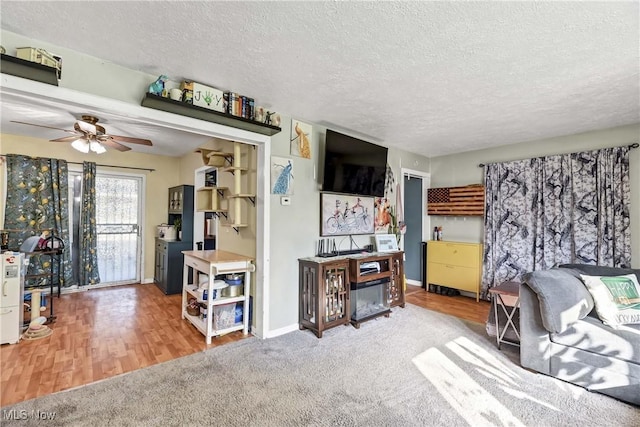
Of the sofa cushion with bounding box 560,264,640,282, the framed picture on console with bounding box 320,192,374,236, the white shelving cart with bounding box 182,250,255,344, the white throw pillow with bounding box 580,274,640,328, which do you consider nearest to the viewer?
the white throw pillow with bounding box 580,274,640,328

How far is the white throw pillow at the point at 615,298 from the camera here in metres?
2.08

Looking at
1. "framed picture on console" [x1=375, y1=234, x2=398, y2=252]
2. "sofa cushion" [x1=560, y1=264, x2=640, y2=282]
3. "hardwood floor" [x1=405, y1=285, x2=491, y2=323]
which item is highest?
"framed picture on console" [x1=375, y1=234, x2=398, y2=252]

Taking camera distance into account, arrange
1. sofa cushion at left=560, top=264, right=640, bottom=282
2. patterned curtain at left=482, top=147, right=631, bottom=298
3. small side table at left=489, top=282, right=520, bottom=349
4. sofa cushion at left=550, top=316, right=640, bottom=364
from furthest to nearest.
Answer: patterned curtain at left=482, top=147, right=631, bottom=298 → small side table at left=489, top=282, right=520, bottom=349 → sofa cushion at left=560, top=264, right=640, bottom=282 → sofa cushion at left=550, top=316, right=640, bottom=364

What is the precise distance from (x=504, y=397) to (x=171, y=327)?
121 inches

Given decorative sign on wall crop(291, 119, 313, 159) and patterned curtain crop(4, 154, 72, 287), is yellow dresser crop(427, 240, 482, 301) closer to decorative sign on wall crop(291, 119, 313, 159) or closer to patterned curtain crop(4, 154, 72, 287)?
decorative sign on wall crop(291, 119, 313, 159)

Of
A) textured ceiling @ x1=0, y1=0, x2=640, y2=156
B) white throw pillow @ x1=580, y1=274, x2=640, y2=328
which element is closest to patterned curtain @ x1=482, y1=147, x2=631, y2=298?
textured ceiling @ x1=0, y1=0, x2=640, y2=156

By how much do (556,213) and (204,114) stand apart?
4231 mm

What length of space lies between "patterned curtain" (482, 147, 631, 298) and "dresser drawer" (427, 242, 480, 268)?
16cm

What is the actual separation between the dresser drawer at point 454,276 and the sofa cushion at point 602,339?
2147 millimetres

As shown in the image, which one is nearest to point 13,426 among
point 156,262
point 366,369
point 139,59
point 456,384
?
point 366,369

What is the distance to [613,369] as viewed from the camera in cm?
193

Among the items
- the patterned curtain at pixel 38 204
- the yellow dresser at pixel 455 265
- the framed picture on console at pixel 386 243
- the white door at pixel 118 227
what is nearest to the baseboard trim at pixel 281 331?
the framed picture on console at pixel 386 243

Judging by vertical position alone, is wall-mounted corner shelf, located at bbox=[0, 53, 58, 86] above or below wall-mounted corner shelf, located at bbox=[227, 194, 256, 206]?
above

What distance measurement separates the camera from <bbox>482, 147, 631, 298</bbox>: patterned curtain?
10.8 feet
